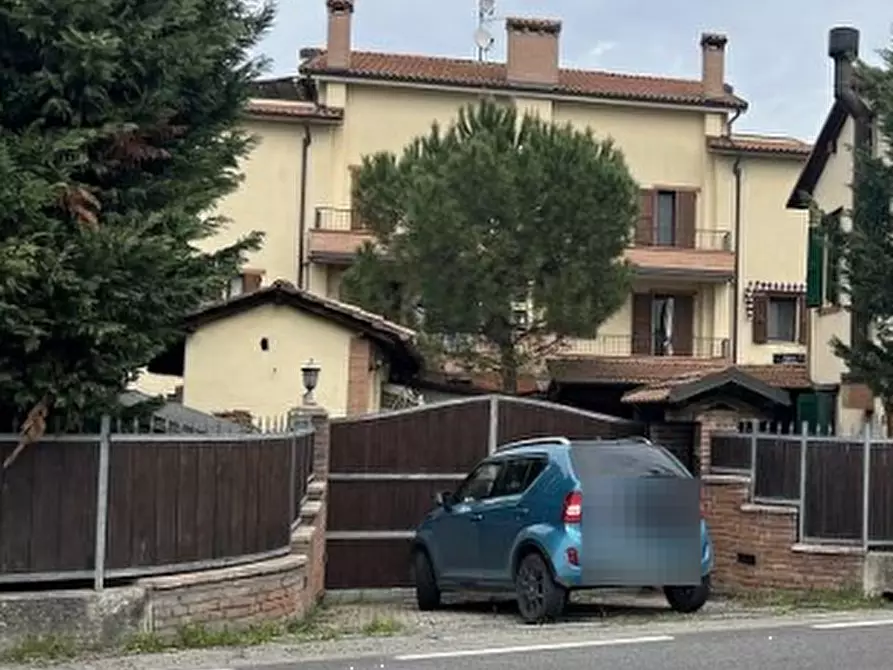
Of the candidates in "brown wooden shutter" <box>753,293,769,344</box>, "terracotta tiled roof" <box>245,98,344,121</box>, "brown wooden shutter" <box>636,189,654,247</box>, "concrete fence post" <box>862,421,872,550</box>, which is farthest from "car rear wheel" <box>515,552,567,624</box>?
"brown wooden shutter" <box>753,293,769,344</box>

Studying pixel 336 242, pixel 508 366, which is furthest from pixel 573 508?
pixel 336 242

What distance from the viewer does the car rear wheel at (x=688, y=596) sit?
Result: 13.3m

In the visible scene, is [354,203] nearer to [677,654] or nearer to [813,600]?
[813,600]

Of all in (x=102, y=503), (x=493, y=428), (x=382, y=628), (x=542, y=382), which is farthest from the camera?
(x=542, y=382)

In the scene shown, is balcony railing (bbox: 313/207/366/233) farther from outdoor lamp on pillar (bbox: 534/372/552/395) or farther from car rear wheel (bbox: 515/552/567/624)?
car rear wheel (bbox: 515/552/567/624)

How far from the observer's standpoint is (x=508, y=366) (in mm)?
29141

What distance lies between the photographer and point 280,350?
72.9 ft

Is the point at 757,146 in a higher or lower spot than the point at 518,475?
higher

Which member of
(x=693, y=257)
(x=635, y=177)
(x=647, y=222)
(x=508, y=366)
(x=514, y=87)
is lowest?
(x=508, y=366)

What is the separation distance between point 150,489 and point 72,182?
2401mm

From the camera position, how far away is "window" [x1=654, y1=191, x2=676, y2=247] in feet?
125

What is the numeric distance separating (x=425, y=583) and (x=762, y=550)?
3.78 m

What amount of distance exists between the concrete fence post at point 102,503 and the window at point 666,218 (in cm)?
2911

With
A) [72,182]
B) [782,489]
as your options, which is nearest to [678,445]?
[782,489]
